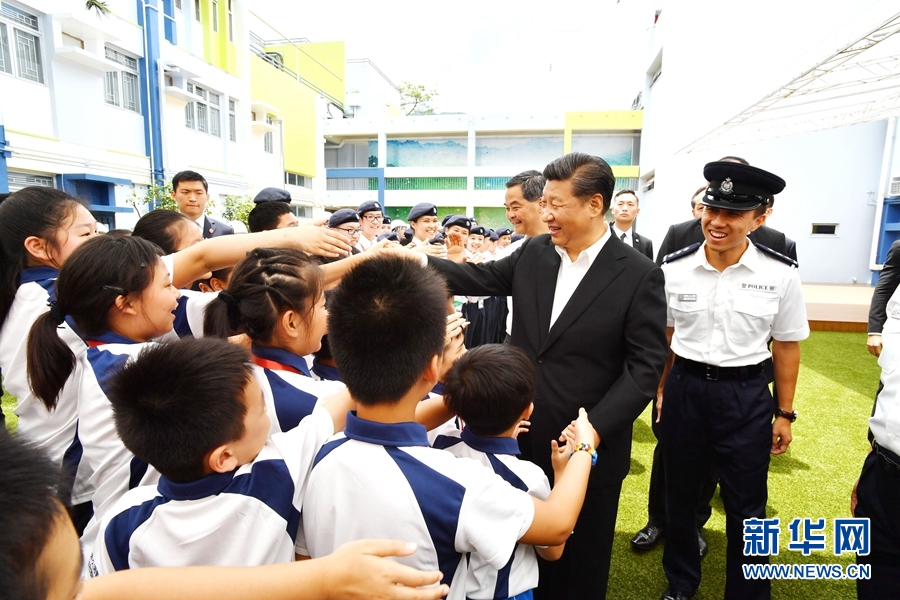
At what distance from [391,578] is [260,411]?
45 cm

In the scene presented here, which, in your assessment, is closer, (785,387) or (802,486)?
(785,387)

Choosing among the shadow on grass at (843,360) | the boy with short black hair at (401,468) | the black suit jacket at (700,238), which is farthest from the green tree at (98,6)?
the shadow on grass at (843,360)

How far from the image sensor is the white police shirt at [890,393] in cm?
158

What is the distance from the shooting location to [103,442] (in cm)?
129

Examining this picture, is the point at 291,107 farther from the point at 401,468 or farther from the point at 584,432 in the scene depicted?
the point at 401,468

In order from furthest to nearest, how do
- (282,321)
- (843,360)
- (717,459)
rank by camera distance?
(843,360) < (717,459) < (282,321)

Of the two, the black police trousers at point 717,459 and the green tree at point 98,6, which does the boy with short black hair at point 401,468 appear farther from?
the green tree at point 98,6

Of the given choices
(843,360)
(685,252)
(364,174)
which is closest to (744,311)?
(685,252)

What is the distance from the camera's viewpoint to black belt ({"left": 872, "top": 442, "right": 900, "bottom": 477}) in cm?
161

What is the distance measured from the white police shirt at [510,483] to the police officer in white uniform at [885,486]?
47.9 inches

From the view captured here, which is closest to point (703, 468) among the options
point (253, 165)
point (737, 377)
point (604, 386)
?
point (737, 377)

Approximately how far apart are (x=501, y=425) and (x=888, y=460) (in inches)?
53.0

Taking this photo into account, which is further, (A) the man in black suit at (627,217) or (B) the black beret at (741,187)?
(A) the man in black suit at (627,217)

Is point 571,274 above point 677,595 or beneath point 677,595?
above
